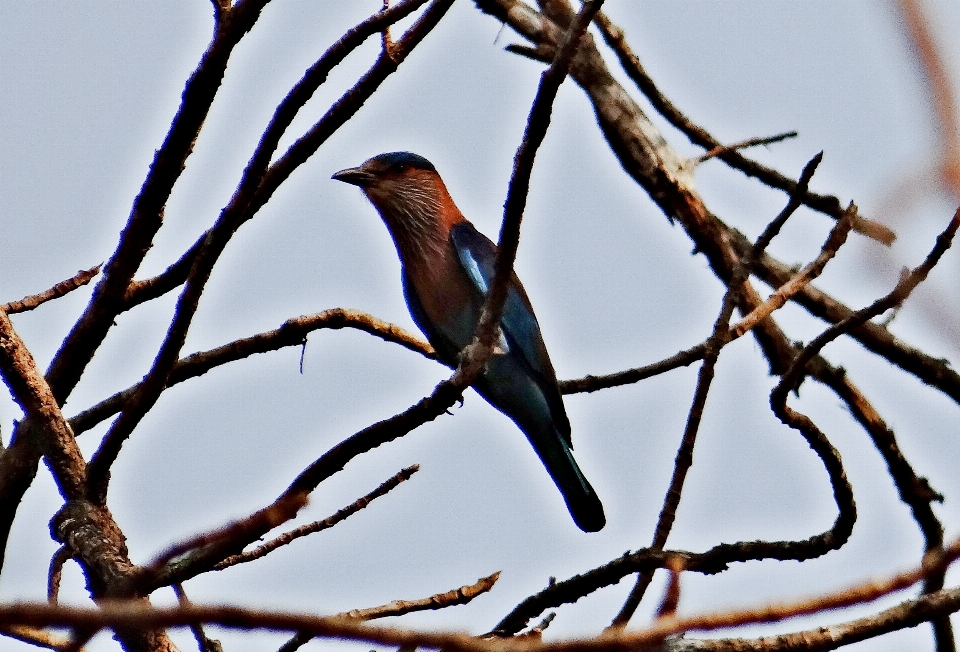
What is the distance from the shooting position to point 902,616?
2.83 m

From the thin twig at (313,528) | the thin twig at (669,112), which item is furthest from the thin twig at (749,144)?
the thin twig at (313,528)

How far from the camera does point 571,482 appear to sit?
595cm

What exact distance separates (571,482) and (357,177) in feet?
7.52

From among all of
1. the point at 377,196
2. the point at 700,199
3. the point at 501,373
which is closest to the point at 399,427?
the point at 501,373

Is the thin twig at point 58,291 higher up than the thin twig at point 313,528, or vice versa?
the thin twig at point 58,291

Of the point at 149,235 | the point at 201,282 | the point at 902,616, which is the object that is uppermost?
the point at 149,235

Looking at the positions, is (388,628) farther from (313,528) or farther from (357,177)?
(357,177)

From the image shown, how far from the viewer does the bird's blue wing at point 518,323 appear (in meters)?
5.87

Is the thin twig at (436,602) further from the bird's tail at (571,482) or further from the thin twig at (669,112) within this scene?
the thin twig at (669,112)

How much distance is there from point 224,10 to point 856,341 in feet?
12.9

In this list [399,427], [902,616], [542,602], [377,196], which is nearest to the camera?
[902,616]

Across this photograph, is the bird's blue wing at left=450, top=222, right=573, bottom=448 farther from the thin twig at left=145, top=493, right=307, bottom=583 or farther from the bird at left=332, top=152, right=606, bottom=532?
the thin twig at left=145, top=493, right=307, bottom=583

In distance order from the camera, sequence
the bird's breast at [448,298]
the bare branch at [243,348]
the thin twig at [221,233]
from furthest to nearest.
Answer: the bird's breast at [448,298], the bare branch at [243,348], the thin twig at [221,233]

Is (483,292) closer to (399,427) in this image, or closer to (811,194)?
(811,194)
